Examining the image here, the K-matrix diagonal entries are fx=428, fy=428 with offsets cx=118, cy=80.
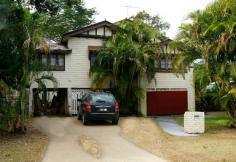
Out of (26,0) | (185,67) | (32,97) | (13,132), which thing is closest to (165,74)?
(185,67)

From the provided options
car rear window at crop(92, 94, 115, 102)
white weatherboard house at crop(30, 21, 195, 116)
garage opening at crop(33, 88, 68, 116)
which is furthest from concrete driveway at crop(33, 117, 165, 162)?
white weatherboard house at crop(30, 21, 195, 116)

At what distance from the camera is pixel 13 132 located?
1881 cm

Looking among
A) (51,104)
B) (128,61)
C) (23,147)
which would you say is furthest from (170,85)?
(23,147)

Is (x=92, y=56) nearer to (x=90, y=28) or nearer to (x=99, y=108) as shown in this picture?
(x=90, y=28)

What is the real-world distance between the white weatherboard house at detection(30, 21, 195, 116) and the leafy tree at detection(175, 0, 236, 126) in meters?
5.79

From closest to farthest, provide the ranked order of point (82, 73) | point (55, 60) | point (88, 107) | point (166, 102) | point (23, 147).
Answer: point (23, 147) → point (88, 107) → point (55, 60) → point (82, 73) → point (166, 102)

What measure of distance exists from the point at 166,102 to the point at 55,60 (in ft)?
28.4

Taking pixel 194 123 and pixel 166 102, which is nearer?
pixel 194 123

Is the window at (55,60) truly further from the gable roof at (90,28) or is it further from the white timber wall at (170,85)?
the white timber wall at (170,85)

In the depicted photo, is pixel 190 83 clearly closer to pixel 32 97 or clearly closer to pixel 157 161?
pixel 32 97

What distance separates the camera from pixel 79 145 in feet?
52.4

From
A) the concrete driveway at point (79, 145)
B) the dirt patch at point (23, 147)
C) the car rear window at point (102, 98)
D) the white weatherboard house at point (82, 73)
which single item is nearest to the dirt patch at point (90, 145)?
the concrete driveway at point (79, 145)

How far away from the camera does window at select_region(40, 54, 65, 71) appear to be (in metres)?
27.7

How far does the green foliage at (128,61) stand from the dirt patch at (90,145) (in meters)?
9.76
